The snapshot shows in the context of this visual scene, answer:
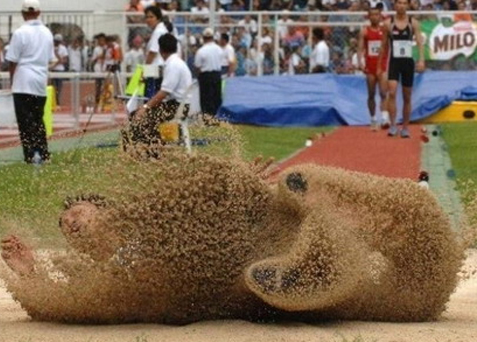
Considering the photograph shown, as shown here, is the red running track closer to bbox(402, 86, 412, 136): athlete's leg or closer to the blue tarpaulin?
bbox(402, 86, 412, 136): athlete's leg

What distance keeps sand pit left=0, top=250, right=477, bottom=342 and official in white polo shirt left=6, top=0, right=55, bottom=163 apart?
10.8 m

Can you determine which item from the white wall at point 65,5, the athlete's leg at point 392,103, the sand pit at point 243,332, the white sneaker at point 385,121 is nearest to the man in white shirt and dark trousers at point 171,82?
the athlete's leg at point 392,103

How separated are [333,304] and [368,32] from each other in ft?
62.5

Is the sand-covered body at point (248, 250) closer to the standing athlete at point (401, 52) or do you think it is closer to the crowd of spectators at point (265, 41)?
the standing athlete at point (401, 52)

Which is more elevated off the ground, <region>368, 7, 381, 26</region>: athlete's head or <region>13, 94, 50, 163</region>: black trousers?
<region>368, 7, 381, 26</region>: athlete's head

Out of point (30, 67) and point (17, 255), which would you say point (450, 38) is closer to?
point (30, 67)

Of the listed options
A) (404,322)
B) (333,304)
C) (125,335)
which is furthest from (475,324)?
(125,335)

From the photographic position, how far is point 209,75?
28.3 metres

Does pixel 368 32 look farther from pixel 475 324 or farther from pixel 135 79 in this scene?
pixel 475 324

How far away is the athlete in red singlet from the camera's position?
84.3 ft

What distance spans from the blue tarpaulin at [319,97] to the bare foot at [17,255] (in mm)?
19438

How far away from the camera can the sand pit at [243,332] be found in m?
7.25

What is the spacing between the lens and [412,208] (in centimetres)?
781

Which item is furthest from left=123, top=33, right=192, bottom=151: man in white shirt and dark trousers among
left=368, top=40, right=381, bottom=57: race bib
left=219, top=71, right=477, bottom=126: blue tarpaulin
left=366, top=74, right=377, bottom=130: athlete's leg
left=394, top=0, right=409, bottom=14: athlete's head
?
left=219, top=71, right=477, bottom=126: blue tarpaulin
